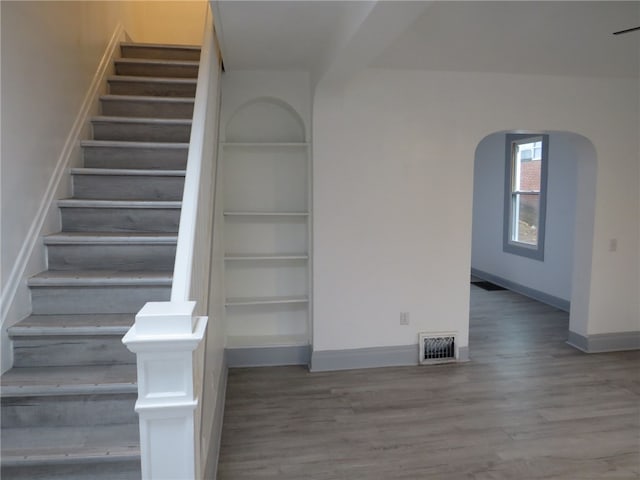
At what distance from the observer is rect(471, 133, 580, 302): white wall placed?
530cm

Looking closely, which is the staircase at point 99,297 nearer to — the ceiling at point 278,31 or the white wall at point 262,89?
the white wall at point 262,89

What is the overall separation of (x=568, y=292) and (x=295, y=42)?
4.45 metres

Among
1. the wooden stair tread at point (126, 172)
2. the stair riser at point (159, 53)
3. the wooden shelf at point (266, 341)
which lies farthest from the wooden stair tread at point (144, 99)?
the wooden shelf at point (266, 341)

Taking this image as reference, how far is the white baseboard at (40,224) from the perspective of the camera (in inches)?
83.5

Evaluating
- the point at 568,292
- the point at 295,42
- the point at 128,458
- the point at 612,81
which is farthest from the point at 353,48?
the point at 568,292

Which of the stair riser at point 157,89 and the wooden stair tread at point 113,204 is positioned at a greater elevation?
the stair riser at point 157,89

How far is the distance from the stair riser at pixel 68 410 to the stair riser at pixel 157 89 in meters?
2.56

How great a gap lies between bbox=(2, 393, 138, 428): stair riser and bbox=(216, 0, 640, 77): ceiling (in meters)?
1.99

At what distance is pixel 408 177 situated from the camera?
3.63 metres

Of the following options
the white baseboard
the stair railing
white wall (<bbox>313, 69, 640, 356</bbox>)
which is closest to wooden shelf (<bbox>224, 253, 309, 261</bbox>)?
white wall (<bbox>313, 69, 640, 356</bbox>)

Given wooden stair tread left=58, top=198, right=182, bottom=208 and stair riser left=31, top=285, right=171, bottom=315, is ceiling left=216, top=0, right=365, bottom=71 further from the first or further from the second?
stair riser left=31, top=285, right=171, bottom=315

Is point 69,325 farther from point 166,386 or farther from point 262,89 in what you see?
point 262,89

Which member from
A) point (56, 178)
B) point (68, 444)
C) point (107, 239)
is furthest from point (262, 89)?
point (68, 444)

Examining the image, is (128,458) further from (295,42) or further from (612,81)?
(612,81)
